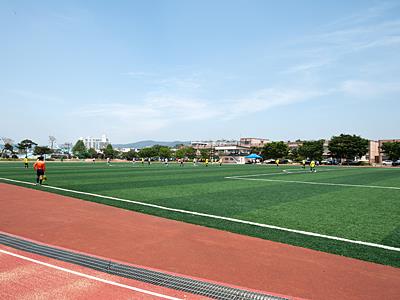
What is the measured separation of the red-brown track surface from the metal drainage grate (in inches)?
10.5

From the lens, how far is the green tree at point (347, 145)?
7225cm

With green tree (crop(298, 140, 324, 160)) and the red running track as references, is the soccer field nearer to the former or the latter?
the red running track

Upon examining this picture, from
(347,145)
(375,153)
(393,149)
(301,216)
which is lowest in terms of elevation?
(301,216)

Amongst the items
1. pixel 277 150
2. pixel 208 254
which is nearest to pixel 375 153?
pixel 277 150

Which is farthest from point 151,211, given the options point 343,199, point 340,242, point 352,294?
point 343,199

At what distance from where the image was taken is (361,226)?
8.52 m

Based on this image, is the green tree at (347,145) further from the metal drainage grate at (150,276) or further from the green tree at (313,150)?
the metal drainage grate at (150,276)

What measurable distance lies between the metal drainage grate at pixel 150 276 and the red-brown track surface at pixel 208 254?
10.5 inches

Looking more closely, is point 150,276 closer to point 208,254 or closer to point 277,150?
point 208,254

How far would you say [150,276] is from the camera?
15.9 feet

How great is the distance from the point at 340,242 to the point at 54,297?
602cm

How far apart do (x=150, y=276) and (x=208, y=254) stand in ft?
5.00

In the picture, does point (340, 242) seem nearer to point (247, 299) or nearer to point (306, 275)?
point (306, 275)

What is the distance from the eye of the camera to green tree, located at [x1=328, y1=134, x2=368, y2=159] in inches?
2844
